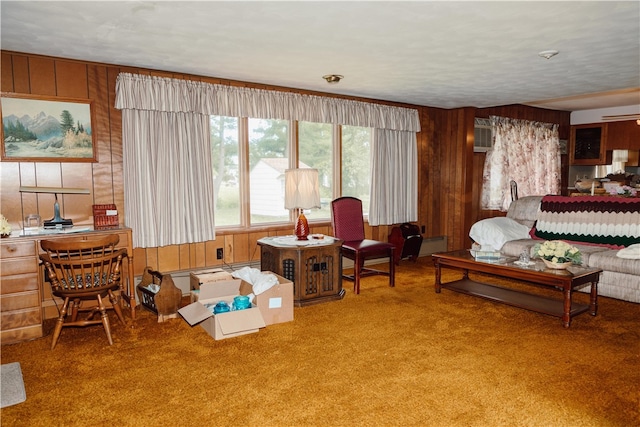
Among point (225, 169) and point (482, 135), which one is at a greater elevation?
point (482, 135)

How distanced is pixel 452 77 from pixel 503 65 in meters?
0.56

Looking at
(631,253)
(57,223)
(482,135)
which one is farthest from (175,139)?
(482,135)

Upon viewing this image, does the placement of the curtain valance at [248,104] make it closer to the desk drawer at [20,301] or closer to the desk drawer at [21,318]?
the desk drawer at [20,301]

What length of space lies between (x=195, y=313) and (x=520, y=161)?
5.98 meters

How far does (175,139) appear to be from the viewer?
432cm

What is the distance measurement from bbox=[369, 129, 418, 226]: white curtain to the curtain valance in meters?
0.18

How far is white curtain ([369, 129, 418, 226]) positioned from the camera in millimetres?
5809

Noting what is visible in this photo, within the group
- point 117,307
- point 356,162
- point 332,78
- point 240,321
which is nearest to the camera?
point 240,321

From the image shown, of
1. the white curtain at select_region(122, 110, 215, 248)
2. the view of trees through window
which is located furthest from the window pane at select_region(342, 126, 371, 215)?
the white curtain at select_region(122, 110, 215, 248)

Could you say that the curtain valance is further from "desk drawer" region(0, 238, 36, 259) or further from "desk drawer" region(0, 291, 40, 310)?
"desk drawer" region(0, 291, 40, 310)

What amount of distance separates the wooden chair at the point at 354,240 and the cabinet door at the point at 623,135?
5441mm

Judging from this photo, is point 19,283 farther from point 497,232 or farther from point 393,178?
point 497,232

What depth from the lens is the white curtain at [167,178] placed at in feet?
13.5

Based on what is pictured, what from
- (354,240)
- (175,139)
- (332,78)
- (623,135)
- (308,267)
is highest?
(332,78)
